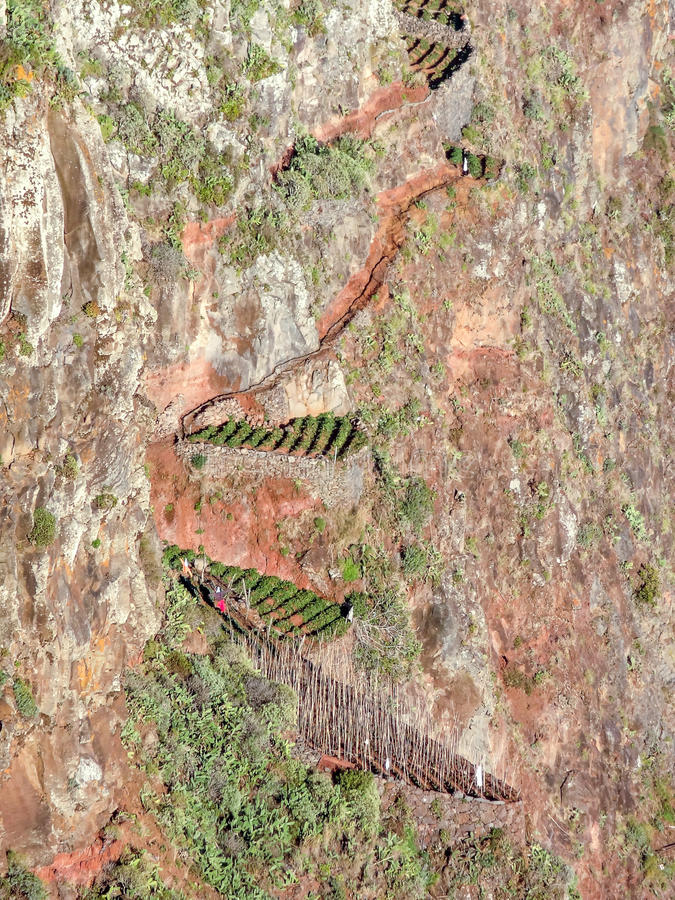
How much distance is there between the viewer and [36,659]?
20.7 meters

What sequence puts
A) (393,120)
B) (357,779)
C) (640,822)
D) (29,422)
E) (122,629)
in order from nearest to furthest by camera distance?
(29,422)
(122,629)
(357,779)
(393,120)
(640,822)

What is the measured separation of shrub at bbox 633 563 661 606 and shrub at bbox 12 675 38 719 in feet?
75.8

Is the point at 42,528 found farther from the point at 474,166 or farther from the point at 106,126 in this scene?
the point at 474,166

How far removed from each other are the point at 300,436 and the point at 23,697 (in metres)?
10.4

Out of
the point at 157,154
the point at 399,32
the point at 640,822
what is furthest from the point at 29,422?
the point at 640,822

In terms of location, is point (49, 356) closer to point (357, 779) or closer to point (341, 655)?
point (341, 655)

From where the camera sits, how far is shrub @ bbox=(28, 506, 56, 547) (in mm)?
20344

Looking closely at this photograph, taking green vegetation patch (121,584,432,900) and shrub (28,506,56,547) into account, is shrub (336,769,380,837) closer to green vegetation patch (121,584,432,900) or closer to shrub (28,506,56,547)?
green vegetation patch (121,584,432,900)

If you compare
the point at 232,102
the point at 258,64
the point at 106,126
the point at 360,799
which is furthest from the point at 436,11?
the point at 360,799

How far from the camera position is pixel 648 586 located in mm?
36000

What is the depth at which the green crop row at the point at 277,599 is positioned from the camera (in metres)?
25.4

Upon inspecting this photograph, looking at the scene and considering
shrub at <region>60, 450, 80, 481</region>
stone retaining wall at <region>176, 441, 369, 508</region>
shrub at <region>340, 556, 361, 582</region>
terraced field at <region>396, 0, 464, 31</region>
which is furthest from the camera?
terraced field at <region>396, 0, 464, 31</region>

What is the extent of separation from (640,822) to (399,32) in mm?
27295

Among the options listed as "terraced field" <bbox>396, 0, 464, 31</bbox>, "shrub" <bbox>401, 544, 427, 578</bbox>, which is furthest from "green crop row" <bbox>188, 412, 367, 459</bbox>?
"terraced field" <bbox>396, 0, 464, 31</bbox>
